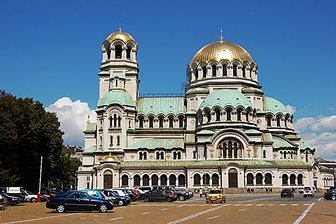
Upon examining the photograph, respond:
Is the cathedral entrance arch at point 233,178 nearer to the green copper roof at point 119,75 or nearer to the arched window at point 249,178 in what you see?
the arched window at point 249,178

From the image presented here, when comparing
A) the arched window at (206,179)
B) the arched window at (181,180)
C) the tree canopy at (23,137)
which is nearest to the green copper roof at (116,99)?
the arched window at (181,180)

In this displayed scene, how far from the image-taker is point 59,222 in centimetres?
2859

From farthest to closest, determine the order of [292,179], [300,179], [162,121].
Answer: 1. [162,121]
2. [300,179]
3. [292,179]

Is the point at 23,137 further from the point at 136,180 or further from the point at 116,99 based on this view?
the point at 116,99

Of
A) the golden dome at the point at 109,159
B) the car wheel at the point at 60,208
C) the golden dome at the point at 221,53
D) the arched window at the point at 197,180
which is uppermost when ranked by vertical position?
the golden dome at the point at 221,53

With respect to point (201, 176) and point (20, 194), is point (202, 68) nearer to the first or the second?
point (201, 176)

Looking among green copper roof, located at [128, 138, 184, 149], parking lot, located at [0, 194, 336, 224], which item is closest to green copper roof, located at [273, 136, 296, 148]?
green copper roof, located at [128, 138, 184, 149]

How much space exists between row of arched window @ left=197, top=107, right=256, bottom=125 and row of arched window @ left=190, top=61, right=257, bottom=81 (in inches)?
436

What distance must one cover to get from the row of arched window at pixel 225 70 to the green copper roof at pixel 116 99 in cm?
1590

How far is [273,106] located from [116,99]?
106 ft

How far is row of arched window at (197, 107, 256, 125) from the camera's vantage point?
96812 mm

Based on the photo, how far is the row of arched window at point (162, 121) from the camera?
10481 centimetres

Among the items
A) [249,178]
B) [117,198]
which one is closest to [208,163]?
[249,178]

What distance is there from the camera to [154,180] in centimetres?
9575
